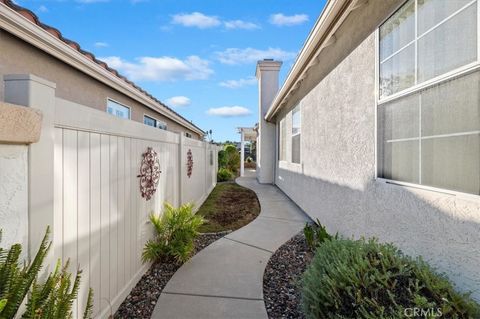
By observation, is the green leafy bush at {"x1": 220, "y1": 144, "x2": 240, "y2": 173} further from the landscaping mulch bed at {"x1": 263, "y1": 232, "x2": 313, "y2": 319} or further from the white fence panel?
the white fence panel

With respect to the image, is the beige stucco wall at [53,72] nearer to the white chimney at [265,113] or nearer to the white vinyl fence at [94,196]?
the white vinyl fence at [94,196]

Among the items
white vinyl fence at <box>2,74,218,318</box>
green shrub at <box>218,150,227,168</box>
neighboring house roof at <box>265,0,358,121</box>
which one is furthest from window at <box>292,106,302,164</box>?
green shrub at <box>218,150,227,168</box>

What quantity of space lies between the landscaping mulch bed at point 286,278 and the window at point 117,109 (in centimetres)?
535

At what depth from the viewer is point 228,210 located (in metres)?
8.57

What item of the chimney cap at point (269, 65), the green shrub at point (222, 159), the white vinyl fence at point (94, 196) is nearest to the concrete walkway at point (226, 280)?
the white vinyl fence at point (94, 196)

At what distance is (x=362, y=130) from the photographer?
426 centimetres

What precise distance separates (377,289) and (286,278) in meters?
2.03

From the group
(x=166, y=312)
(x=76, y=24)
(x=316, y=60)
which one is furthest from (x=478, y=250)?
(x=76, y=24)

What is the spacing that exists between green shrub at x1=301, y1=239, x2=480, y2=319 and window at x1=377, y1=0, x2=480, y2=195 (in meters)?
0.85

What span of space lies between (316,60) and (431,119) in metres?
4.40

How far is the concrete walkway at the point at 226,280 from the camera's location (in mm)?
3150

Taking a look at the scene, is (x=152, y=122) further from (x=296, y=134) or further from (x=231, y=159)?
(x=231, y=159)

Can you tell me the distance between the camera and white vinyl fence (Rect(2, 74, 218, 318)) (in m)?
2.03

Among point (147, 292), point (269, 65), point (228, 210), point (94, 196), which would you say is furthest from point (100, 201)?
point (269, 65)
